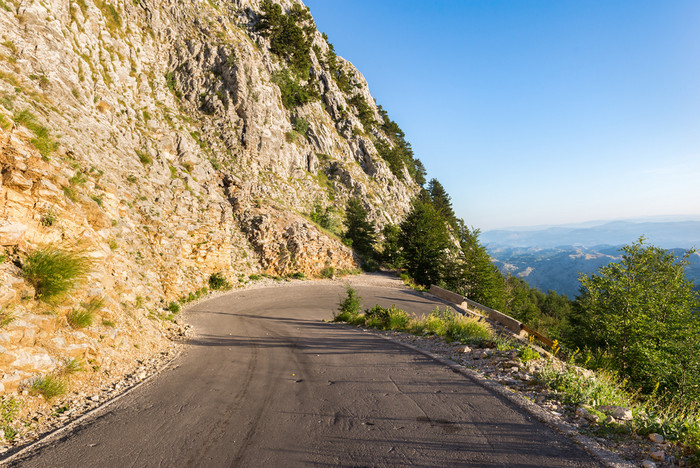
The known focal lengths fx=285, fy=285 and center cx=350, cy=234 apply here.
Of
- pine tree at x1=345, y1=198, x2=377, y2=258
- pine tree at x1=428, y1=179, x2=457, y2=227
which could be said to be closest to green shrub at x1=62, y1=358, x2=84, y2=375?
pine tree at x1=345, y1=198, x2=377, y2=258

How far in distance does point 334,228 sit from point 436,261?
47.8 feet

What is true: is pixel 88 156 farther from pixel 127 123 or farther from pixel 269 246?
pixel 269 246

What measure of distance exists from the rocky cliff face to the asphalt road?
7.43 ft

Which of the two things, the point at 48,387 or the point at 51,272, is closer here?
the point at 48,387

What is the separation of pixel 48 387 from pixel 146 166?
21241 mm

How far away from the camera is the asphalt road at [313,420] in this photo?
4.23 m

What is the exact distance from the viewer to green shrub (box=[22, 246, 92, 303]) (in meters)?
6.72

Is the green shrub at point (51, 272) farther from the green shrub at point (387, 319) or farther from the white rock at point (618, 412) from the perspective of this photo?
the white rock at point (618, 412)

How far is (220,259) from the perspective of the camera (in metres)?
24.5

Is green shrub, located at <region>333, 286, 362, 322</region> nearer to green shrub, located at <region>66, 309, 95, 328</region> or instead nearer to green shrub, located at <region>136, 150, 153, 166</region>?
green shrub, located at <region>66, 309, 95, 328</region>

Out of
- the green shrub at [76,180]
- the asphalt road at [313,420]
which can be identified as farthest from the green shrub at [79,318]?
the green shrub at [76,180]

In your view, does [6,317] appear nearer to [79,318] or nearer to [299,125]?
[79,318]

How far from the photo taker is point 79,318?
7.17 m

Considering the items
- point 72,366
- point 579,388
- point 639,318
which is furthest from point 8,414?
point 639,318
